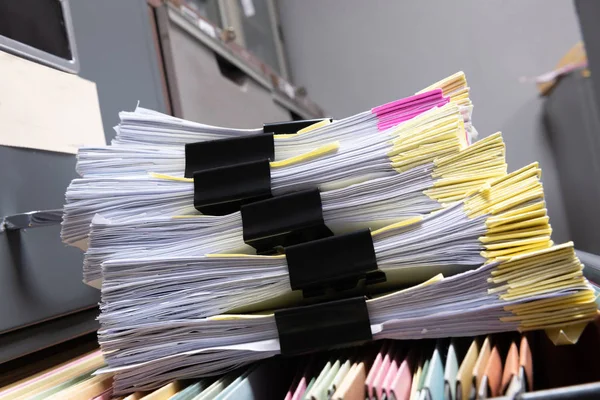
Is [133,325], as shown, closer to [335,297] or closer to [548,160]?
[335,297]

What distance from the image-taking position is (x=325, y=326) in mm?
353

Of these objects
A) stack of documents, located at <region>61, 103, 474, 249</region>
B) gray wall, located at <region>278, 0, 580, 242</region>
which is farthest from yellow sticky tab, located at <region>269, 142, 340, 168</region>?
gray wall, located at <region>278, 0, 580, 242</region>

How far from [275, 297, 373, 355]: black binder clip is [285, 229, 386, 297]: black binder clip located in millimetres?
18

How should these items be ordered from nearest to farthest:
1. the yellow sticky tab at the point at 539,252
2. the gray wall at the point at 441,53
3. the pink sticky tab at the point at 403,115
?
1. the yellow sticky tab at the point at 539,252
2. the pink sticky tab at the point at 403,115
3. the gray wall at the point at 441,53

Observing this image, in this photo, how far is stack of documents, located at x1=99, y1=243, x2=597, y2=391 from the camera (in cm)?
31

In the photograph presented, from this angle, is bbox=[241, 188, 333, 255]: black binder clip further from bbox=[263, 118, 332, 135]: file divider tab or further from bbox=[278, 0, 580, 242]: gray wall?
bbox=[278, 0, 580, 242]: gray wall

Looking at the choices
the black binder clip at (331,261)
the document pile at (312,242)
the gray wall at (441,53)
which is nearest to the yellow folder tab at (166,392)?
the document pile at (312,242)

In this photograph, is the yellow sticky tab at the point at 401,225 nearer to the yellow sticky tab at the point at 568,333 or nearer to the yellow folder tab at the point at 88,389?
the yellow sticky tab at the point at 568,333

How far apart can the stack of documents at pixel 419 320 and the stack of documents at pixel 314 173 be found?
3.7 inches

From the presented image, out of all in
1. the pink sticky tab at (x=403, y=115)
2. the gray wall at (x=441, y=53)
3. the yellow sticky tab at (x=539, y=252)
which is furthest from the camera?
the gray wall at (x=441, y=53)

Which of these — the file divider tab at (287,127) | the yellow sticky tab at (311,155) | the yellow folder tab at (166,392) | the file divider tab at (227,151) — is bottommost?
the yellow folder tab at (166,392)

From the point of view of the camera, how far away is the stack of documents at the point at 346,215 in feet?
1.22

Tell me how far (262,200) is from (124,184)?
13 cm

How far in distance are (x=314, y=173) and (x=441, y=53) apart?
87.2 inches
